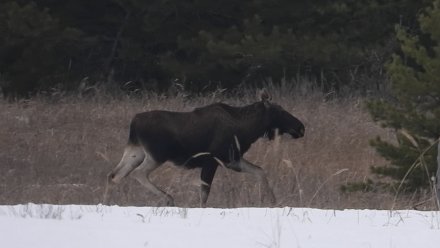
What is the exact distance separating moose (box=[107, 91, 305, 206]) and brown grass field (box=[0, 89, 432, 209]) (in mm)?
249

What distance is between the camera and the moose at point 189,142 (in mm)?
12250

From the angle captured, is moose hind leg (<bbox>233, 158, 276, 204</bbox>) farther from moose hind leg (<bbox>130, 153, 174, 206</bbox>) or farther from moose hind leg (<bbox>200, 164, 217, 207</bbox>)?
moose hind leg (<bbox>130, 153, 174, 206</bbox>)

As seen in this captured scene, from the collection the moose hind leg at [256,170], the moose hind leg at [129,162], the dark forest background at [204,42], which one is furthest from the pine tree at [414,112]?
the dark forest background at [204,42]

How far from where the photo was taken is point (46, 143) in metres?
16.8

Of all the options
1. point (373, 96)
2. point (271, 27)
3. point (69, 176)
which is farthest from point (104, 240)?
point (271, 27)

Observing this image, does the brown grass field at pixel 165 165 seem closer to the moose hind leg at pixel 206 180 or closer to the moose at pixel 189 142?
the moose hind leg at pixel 206 180

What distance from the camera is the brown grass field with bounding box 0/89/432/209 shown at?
459 inches

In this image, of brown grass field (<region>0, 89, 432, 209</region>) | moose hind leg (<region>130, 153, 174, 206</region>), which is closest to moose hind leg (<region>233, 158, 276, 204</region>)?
brown grass field (<region>0, 89, 432, 209</region>)

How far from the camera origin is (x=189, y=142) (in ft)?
40.7

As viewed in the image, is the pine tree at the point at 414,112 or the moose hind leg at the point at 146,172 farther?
the moose hind leg at the point at 146,172

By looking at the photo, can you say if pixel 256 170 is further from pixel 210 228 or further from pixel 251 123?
pixel 210 228

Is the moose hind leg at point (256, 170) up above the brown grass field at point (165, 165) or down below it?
→ above

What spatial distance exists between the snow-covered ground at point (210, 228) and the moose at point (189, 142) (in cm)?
550

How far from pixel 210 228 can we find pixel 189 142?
6.50 metres
